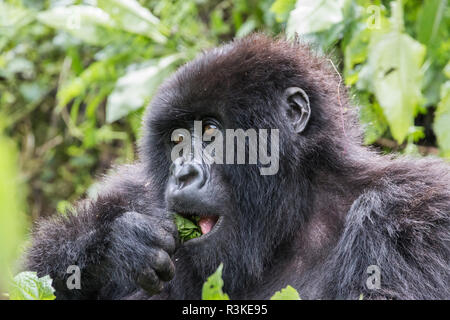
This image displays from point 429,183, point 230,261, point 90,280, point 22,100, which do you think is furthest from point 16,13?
point 429,183

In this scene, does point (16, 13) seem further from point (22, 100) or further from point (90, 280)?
point (90, 280)

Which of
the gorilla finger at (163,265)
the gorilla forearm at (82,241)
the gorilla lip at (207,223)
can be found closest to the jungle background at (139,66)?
the gorilla forearm at (82,241)

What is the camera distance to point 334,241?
215cm

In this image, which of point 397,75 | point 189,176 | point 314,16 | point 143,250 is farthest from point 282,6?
point 143,250

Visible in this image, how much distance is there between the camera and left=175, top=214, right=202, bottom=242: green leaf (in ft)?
7.05

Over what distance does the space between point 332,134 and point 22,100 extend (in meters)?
4.34

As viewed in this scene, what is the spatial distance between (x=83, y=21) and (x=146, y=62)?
0.55m

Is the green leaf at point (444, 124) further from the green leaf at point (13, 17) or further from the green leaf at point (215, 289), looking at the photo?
A: the green leaf at point (13, 17)

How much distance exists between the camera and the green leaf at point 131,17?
400 centimetres

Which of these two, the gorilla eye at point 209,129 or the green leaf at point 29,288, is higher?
the gorilla eye at point 209,129

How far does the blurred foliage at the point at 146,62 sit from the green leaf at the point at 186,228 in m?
1.14

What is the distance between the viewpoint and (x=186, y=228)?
7.09 feet

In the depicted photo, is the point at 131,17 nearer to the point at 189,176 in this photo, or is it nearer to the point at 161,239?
the point at 189,176

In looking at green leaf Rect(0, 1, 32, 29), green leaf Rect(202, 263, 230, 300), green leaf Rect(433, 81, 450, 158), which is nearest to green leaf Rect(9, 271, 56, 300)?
green leaf Rect(202, 263, 230, 300)
